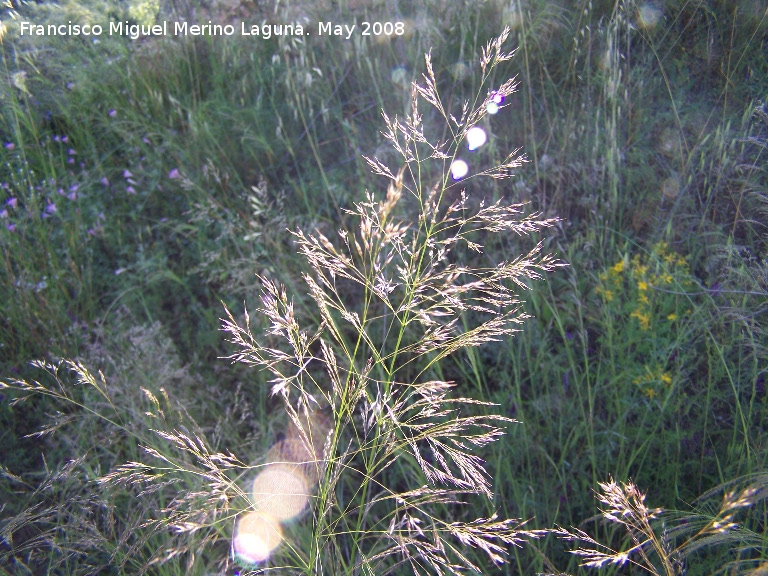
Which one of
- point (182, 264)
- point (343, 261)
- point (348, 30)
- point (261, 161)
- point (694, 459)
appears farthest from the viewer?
point (348, 30)

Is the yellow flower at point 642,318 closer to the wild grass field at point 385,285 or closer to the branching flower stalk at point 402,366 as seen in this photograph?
the wild grass field at point 385,285

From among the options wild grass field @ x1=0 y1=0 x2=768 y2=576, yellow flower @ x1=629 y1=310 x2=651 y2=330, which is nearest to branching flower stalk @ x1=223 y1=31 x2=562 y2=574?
wild grass field @ x1=0 y1=0 x2=768 y2=576

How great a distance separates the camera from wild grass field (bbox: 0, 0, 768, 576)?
62.9 inches

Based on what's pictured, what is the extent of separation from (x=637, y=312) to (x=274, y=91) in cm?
191

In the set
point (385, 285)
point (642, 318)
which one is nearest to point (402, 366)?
point (385, 285)

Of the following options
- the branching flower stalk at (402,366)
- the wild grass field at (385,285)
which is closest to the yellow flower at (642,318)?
the wild grass field at (385,285)

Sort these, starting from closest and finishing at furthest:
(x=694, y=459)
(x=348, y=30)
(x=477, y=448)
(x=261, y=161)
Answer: (x=694, y=459), (x=477, y=448), (x=261, y=161), (x=348, y=30)

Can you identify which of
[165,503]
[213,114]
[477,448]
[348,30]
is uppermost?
[348,30]

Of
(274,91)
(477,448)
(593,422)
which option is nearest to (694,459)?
(593,422)

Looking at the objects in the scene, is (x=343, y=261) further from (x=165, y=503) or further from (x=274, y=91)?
(x=274, y=91)

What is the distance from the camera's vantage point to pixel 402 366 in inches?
51.3

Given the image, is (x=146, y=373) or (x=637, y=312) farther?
(x=146, y=373)

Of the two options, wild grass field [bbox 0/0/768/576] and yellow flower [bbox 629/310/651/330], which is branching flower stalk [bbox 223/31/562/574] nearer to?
wild grass field [bbox 0/0/768/576]

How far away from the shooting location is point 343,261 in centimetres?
114
